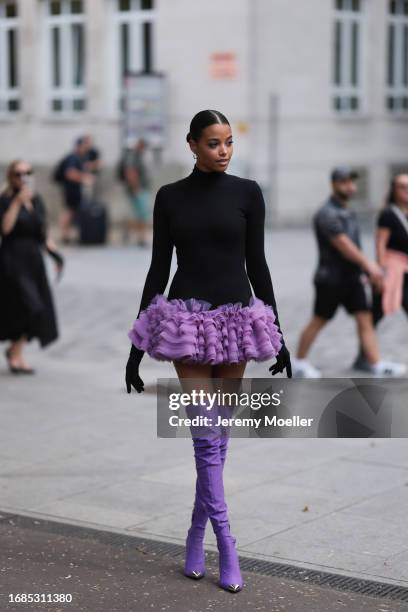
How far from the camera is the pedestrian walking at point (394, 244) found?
9859 mm

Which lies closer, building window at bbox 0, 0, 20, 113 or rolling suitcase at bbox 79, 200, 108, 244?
rolling suitcase at bbox 79, 200, 108, 244

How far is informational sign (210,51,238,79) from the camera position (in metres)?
24.7

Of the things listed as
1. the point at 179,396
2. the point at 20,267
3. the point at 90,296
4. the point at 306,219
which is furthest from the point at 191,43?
the point at 179,396

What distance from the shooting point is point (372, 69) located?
2705cm

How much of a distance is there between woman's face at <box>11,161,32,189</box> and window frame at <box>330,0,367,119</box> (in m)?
17.0

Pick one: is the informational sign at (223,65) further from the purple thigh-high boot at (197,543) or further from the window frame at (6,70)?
the purple thigh-high boot at (197,543)

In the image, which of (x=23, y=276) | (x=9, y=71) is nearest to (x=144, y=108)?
(x=9, y=71)

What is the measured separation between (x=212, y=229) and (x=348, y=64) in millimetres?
A: 22491

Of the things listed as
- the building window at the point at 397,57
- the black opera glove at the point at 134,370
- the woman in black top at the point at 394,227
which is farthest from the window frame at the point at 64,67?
the black opera glove at the point at 134,370

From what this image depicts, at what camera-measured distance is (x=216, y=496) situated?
16.5 ft

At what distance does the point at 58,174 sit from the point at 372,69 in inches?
317

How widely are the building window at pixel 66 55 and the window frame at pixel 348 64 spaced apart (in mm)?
5270

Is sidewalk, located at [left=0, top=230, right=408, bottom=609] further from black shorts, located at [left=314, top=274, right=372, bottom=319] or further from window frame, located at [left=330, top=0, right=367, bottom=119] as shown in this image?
window frame, located at [left=330, top=0, right=367, bottom=119]

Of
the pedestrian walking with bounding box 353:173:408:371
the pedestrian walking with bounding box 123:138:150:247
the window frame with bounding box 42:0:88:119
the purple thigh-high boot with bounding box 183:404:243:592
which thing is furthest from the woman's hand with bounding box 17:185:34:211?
the window frame with bounding box 42:0:88:119
